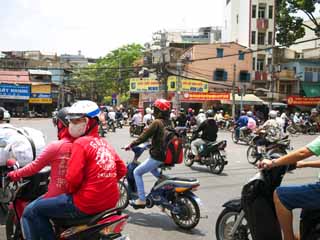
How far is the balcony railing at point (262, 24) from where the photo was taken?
165 ft

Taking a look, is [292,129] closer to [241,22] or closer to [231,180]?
[231,180]

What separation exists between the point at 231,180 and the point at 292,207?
6310mm

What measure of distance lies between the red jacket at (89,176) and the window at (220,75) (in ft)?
142

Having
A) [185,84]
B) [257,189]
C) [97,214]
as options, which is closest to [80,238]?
[97,214]

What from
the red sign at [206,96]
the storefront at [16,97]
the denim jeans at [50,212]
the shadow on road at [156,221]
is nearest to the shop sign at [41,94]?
the storefront at [16,97]

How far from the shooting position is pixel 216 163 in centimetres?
1117

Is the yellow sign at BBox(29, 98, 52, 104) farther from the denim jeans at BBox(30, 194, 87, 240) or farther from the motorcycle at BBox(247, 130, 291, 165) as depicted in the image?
the denim jeans at BBox(30, 194, 87, 240)

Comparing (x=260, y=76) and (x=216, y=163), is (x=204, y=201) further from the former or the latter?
(x=260, y=76)

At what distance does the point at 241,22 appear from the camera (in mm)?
52906

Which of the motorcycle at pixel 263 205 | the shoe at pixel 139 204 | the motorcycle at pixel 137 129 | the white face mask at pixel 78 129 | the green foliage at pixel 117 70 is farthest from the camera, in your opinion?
the green foliage at pixel 117 70

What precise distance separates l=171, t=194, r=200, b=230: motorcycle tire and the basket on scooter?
78.8 inches

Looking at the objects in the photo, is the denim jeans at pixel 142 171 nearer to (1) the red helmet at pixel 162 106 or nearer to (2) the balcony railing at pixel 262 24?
(1) the red helmet at pixel 162 106

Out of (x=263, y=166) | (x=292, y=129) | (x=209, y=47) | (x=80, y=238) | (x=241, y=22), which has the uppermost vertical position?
(x=241, y=22)

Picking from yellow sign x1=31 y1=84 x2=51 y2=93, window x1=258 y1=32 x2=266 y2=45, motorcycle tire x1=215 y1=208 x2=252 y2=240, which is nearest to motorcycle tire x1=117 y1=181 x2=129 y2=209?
motorcycle tire x1=215 y1=208 x2=252 y2=240
